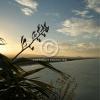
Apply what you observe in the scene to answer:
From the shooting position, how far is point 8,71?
6.31 ft

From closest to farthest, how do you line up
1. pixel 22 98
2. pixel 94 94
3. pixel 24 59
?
pixel 22 98
pixel 24 59
pixel 94 94

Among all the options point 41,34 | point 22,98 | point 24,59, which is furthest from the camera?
point 41,34

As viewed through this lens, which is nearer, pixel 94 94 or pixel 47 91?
pixel 47 91

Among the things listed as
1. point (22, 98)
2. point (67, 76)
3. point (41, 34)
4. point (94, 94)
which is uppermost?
point (41, 34)

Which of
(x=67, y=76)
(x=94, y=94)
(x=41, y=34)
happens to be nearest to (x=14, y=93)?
(x=67, y=76)

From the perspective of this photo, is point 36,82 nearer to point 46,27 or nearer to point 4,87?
point 4,87

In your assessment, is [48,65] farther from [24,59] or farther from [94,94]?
[94,94]

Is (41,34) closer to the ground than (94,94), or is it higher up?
higher up

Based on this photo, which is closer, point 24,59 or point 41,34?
point 24,59

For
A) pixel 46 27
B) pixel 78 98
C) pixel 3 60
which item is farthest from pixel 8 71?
pixel 78 98

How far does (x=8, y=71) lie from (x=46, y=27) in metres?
0.57

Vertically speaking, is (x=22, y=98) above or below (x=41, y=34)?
below

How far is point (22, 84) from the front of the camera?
186 centimetres

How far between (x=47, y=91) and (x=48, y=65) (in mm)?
170
